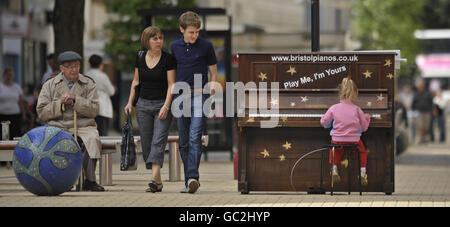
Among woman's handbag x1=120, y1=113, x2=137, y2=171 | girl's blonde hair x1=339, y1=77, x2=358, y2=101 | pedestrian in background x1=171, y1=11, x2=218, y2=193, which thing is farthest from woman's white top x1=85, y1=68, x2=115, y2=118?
girl's blonde hair x1=339, y1=77, x2=358, y2=101

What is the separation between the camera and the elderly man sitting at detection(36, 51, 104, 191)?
13656mm

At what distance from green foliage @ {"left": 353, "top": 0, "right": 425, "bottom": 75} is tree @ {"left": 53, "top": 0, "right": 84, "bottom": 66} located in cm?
3451

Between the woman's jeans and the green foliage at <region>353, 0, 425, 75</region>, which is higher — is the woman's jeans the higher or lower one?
the lower one

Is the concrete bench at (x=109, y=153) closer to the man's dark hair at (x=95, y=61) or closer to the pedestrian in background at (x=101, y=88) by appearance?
the pedestrian in background at (x=101, y=88)

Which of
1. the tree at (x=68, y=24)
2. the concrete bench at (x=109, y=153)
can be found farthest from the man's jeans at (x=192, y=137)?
the tree at (x=68, y=24)

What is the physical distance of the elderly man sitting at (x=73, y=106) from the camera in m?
13.7

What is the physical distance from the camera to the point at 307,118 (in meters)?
13.0

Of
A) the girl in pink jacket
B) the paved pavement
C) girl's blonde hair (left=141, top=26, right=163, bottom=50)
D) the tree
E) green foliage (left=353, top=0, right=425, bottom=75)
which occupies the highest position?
green foliage (left=353, top=0, right=425, bottom=75)

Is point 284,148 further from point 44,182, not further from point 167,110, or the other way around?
point 44,182

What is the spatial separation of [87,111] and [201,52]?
153 centimetres

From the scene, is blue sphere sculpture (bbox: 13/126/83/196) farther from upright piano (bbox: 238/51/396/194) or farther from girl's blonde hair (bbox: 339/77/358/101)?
girl's blonde hair (bbox: 339/77/358/101)

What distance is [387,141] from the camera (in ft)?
43.5
